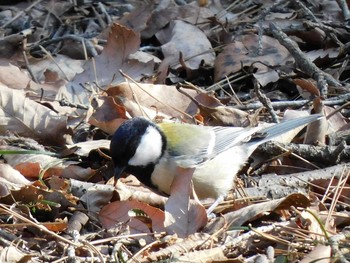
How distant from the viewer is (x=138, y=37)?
5.19 metres

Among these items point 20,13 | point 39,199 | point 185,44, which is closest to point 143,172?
point 39,199

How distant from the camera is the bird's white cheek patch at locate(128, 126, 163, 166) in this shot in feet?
12.4

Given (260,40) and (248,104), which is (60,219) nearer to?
(248,104)

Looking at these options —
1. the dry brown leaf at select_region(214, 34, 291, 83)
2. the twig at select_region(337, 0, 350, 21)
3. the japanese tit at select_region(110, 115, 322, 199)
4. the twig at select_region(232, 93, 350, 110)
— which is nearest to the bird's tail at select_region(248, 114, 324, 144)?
the japanese tit at select_region(110, 115, 322, 199)

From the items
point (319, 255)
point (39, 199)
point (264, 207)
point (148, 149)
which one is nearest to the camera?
point (319, 255)

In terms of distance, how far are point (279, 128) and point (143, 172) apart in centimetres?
79

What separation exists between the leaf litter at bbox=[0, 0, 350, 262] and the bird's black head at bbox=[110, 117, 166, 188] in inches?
4.4

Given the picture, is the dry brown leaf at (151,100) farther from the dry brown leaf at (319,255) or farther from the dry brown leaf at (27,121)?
the dry brown leaf at (319,255)

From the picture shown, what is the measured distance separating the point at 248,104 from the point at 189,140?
78cm

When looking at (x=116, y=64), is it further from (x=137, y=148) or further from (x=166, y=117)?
(x=137, y=148)

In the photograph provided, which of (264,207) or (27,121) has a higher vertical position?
(264,207)

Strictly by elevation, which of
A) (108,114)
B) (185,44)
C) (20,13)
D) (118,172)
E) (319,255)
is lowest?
(20,13)

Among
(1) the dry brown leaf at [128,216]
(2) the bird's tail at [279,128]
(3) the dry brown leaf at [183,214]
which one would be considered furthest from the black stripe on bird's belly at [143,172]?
(2) the bird's tail at [279,128]

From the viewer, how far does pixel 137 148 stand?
3760mm
